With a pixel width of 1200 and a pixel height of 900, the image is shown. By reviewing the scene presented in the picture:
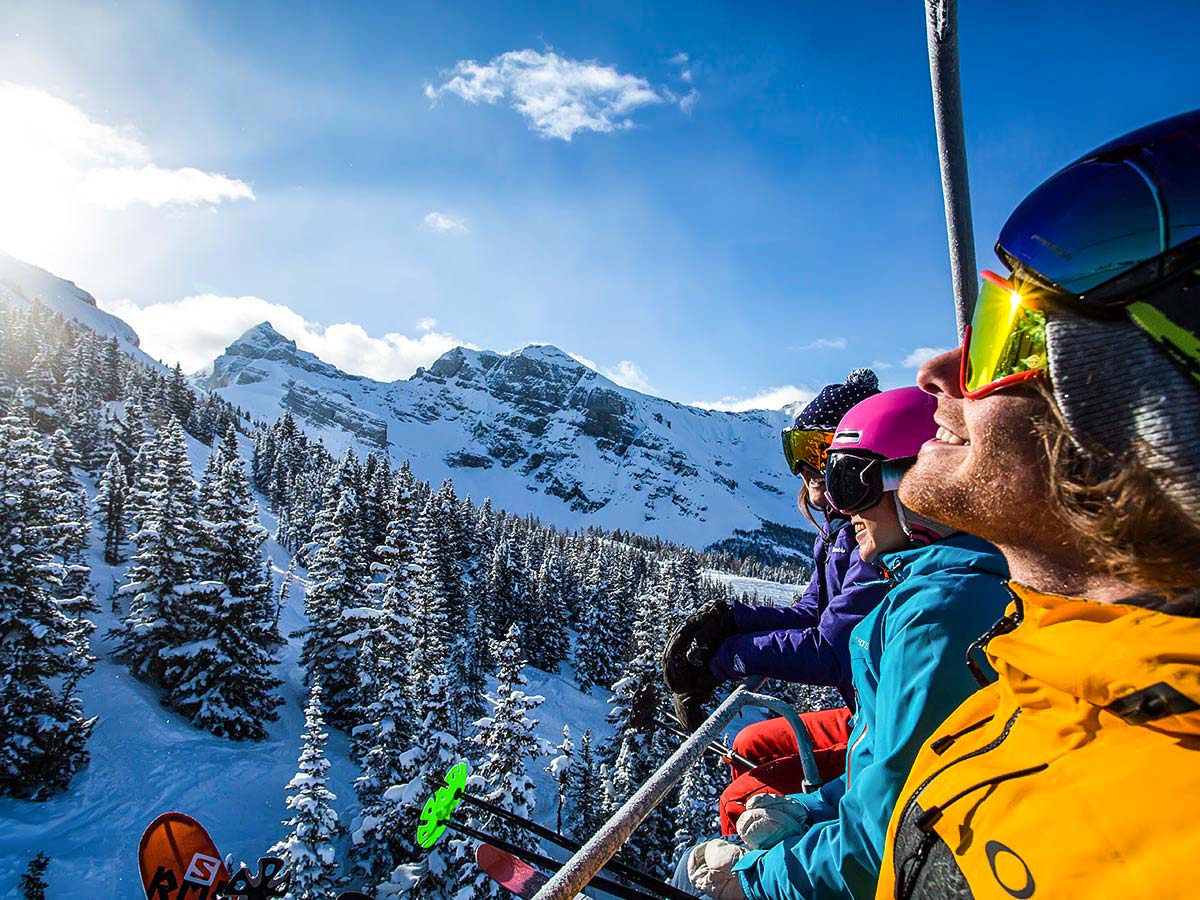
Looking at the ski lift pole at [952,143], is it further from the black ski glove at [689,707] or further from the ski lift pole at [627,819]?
the black ski glove at [689,707]

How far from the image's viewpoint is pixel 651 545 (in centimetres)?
16812

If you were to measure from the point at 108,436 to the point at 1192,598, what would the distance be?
7458cm

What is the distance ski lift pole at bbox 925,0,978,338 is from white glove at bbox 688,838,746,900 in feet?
8.12

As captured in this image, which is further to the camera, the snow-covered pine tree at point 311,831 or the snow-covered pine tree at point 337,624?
the snow-covered pine tree at point 337,624

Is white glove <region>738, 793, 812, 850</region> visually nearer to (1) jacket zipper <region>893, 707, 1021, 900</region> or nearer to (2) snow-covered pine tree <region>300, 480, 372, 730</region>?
(1) jacket zipper <region>893, 707, 1021, 900</region>

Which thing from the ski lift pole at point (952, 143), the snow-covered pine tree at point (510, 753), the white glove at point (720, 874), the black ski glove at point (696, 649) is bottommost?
the snow-covered pine tree at point (510, 753)

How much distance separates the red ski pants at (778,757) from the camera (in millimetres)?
3404

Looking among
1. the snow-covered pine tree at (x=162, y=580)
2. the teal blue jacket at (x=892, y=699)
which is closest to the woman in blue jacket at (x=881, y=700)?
the teal blue jacket at (x=892, y=699)

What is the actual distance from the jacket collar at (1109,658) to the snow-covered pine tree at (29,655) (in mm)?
29096

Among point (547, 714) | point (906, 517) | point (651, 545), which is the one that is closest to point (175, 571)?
point (547, 714)

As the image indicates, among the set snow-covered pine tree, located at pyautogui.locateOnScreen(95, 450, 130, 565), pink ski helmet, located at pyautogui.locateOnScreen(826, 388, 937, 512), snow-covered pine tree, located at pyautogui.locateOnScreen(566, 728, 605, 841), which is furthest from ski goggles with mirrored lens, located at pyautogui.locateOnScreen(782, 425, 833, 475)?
snow-covered pine tree, located at pyautogui.locateOnScreen(95, 450, 130, 565)

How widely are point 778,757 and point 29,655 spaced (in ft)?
91.1

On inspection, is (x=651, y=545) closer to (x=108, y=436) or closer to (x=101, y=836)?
(x=108, y=436)

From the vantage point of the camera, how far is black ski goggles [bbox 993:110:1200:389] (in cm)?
107
